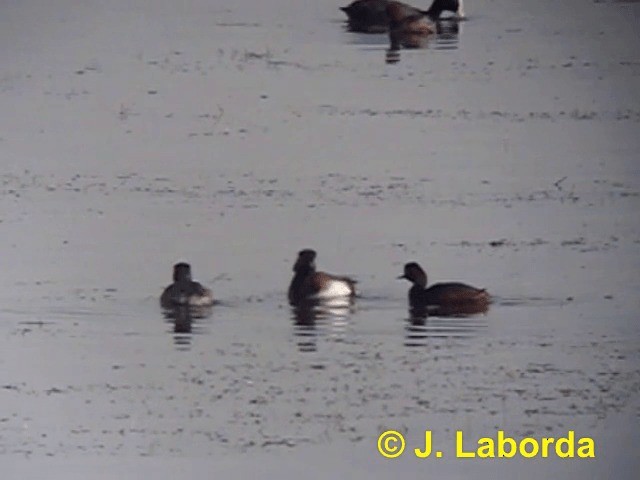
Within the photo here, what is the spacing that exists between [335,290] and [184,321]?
4.18 feet

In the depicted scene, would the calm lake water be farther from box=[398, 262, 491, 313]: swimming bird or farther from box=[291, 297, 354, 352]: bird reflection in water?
box=[398, 262, 491, 313]: swimming bird

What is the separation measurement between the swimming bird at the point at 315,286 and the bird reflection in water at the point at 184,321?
2.30ft

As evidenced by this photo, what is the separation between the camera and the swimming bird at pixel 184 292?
16141mm

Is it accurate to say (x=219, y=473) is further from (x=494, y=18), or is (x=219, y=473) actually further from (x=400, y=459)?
(x=494, y=18)

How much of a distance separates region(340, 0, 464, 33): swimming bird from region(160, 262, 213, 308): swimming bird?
16462mm

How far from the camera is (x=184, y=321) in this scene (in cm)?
1584

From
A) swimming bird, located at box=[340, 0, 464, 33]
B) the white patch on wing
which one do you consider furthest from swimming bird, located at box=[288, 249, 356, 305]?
swimming bird, located at box=[340, 0, 464, 33]

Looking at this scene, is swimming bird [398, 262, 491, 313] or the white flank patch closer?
swimming bird [398, 262, 491, 313]

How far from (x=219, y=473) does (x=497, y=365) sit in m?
2.99

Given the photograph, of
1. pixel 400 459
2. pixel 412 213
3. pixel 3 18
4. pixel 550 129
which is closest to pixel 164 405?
pixel 400 459

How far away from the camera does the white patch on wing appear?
16469mm

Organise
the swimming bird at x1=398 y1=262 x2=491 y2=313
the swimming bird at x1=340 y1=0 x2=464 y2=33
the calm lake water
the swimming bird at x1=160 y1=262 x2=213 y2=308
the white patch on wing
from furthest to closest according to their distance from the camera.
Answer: the swimming bird at x1=340 y1=0 x2=464 y2=33
the white patch on wing
the swimming bird at x1=398 y1=262 x2=491 y2=313
the swimming bird at x1=160 y1=262 x2=213 y2=308
the calm lake water

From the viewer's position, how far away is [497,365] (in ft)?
47.3

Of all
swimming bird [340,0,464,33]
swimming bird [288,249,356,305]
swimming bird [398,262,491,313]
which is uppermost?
swimming bird [340,0,464,33]
